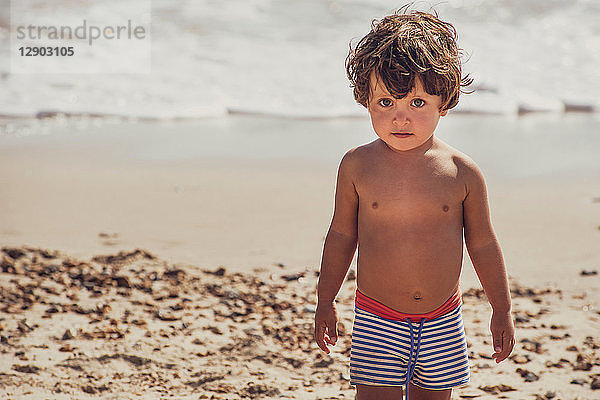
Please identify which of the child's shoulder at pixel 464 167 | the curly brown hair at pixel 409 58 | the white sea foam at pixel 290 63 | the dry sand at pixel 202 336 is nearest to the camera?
the curly brown hair at pixel 409 58

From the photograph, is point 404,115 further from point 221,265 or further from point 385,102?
point 221,265

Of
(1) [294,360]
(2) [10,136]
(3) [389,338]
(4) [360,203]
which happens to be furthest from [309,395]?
(2) [10,136]

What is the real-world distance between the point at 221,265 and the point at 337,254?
6.50ft

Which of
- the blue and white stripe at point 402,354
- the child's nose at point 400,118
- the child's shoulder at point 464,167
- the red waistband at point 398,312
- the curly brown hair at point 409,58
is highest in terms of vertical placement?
the curly brown hair at point 409,58

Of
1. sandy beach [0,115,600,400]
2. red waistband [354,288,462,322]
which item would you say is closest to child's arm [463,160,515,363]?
red waistband [354,288,462,322]

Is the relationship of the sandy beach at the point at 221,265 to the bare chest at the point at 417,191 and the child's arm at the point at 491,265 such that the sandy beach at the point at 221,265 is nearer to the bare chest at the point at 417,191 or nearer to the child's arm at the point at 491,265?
the child's arm at the point at 491,265

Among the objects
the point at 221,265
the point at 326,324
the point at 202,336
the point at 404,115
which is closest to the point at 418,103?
the point at 404,115

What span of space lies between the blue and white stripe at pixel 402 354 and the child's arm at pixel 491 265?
0.42ft

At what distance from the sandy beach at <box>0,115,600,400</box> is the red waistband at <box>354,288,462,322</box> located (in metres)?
0.75

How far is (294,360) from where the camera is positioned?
3.33 meters

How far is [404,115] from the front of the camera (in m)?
2.29

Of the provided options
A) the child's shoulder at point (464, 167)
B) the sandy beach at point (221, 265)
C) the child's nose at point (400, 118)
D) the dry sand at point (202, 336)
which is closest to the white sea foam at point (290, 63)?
the sandy beach at point (221, 265)

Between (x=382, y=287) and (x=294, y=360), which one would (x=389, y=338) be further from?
(x=294, y=360)

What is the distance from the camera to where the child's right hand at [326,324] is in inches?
97.0
